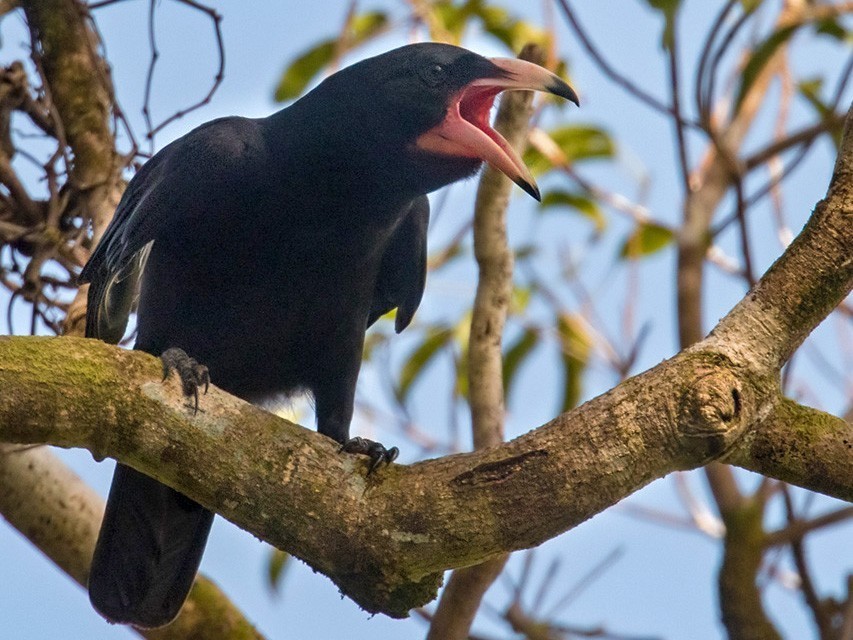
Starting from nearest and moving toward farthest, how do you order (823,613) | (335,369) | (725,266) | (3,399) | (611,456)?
(3,399) < (611,456) < (335,369) < (823,613) < (725,266)

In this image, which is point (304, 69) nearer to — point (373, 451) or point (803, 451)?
point (373, 451)

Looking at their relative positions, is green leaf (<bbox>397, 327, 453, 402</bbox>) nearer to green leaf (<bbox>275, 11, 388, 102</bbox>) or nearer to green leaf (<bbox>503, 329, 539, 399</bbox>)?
green leaf (<bbox>503, 329, 539, 399</bbox>)

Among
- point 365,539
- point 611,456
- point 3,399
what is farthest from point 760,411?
point 3,399

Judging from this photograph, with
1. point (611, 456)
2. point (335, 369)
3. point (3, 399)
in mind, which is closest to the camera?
point (3, 399)

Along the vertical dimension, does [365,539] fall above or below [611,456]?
below

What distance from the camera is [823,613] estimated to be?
4730mm

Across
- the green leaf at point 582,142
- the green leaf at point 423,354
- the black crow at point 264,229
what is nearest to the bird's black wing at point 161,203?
A: the black crow at point 264,229

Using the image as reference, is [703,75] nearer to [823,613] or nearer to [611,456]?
[823,613]

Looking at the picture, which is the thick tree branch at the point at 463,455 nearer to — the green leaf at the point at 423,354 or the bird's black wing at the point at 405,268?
the bird's black wing at the point at 405,268

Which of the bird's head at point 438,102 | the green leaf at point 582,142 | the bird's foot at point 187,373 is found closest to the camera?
the bird's foot at point 187,373

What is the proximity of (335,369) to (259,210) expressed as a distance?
0.71 m

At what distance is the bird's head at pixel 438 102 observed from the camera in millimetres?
3730

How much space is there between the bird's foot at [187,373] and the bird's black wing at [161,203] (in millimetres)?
→ 1025

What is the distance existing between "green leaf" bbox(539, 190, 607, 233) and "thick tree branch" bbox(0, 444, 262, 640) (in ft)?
10.9
